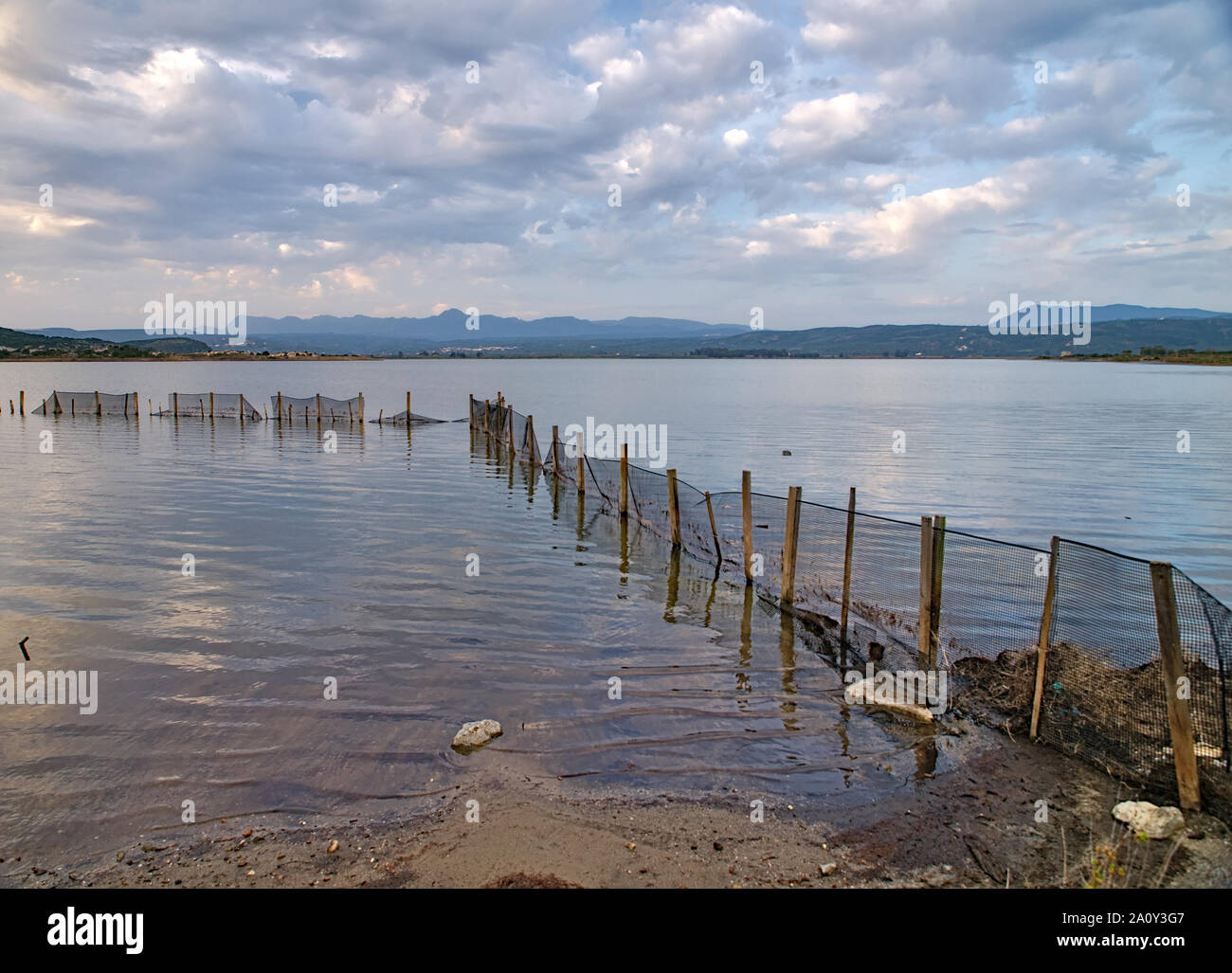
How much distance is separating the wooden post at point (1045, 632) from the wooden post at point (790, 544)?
4716 millimetres

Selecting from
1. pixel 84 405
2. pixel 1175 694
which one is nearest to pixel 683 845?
pixel 1175 694

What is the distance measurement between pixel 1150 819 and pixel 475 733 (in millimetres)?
6400

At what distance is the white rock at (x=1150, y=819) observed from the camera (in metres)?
6.38

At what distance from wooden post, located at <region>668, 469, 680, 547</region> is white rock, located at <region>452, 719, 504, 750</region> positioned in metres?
9.40

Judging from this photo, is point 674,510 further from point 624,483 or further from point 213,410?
point 213,410

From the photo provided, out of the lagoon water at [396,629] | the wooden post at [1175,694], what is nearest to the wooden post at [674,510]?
the lagoon water at [396,629]

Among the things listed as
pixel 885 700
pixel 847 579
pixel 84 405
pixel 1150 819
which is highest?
pixel 84 405

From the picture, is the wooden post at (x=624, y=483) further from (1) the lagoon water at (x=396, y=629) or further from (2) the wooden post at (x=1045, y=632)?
(2) the wooden post at (x=1045, y=632)

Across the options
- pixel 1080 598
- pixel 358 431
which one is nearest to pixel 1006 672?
pixel 1080 598

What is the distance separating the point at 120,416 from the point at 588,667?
162 feet

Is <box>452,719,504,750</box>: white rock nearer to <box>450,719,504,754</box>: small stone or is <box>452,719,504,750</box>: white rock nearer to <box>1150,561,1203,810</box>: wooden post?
<box>450,719,504,754</box>: small stone

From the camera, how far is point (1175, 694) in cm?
669

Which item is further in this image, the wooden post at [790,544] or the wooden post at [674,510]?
the wooden post at [674,510]
